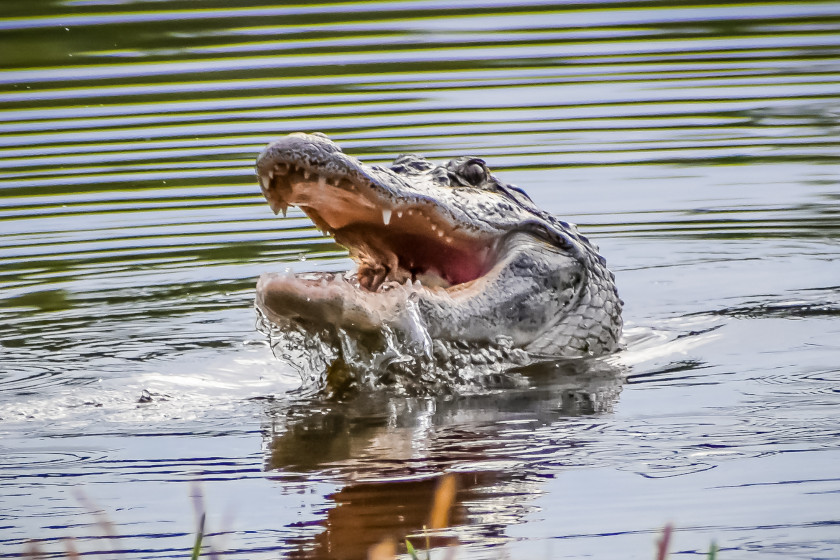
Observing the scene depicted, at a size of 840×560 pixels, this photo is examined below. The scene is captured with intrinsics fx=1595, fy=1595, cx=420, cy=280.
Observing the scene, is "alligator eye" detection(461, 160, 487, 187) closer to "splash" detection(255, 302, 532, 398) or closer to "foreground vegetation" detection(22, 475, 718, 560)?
"splash" detection(255, 302, 532, 398)

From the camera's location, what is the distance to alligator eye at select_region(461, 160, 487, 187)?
6.45 meters

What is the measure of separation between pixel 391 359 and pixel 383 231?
518mm

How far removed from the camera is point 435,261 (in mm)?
6250

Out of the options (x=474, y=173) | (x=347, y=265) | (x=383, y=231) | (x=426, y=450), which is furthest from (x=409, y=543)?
(x=347, y=265)

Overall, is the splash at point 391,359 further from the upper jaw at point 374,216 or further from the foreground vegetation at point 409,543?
the foreground vegetation at point 409,543

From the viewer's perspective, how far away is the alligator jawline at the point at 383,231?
5.50 metres

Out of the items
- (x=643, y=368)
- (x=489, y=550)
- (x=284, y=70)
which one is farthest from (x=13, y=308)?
(x=284, y=70)

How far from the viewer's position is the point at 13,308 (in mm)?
7930

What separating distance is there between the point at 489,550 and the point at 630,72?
10.7 m

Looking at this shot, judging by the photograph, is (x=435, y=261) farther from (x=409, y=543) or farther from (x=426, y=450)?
(x=409, y=543)

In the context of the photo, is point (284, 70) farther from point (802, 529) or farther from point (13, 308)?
point (802, 529)

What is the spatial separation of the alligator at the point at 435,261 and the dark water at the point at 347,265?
0.25 meters

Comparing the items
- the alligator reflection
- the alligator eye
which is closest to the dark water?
the alligator reflection

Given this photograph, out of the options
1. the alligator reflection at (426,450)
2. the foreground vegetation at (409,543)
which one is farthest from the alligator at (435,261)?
the foreground vegetation at (409,543)
